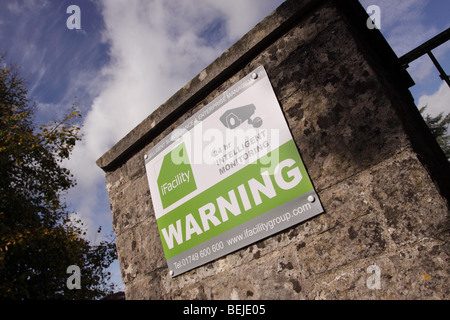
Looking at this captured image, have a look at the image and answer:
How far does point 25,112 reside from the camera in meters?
10.7

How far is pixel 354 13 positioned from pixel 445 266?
1558 mm

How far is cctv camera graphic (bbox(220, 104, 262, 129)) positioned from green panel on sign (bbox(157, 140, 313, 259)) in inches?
9.9

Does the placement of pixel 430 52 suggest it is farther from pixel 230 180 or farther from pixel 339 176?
pixel 230 180

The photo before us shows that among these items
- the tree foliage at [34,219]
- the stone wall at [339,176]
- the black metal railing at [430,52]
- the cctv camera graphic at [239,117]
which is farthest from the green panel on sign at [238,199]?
the tree foliage at [34,219]

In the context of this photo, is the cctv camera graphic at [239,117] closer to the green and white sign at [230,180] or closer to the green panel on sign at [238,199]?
the green and white sign at [230,180]

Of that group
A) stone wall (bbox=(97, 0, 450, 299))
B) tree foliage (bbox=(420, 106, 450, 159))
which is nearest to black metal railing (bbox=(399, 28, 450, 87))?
stone wall (bbox=(97, 0, 450, 299))

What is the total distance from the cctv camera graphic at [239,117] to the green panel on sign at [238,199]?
0.25 meters

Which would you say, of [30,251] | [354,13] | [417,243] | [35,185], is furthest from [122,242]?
[35,185]

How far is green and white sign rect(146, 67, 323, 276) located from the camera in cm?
180

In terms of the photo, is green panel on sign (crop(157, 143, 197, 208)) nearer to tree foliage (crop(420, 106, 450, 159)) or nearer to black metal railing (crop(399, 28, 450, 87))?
black metal railing (crop(399, 28, 450, 87))

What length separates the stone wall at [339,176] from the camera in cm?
139

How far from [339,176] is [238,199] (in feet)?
2.10

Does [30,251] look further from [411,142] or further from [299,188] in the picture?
[411,142]

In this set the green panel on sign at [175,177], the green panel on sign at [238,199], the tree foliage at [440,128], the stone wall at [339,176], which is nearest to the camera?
the stone wall at [339,176]
